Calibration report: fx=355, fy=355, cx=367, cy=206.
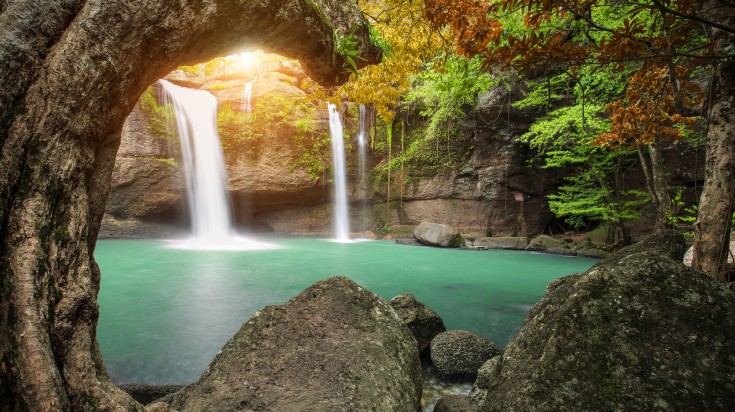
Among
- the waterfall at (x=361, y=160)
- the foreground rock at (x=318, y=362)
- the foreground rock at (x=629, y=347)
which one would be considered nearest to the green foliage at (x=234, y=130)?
the waterfall at (x=361, y=160)

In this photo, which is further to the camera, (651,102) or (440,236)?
(440,236)

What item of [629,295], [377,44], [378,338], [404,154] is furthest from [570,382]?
[404,154]

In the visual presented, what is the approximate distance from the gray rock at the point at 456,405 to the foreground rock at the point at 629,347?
65 cm

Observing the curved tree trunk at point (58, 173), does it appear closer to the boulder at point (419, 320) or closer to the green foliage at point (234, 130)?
the boulder at point (419, 320)

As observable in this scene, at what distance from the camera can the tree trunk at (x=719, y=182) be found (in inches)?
134

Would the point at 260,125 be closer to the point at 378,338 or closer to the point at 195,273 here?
the point at 195,273

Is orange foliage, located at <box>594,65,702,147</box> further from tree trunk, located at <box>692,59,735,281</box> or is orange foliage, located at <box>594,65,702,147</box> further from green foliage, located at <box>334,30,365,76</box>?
green foliage, located at <box>334,30,365,76</box>

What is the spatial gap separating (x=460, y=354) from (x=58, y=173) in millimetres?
4030

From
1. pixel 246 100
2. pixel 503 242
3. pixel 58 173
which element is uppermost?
pixel 246 100

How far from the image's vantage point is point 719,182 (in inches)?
137

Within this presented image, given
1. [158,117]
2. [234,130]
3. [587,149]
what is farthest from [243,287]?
[158,117]

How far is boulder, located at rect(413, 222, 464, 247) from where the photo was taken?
54.2ft

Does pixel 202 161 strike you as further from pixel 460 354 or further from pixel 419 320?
pixel 460 354

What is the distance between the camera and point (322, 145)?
67.3ft
